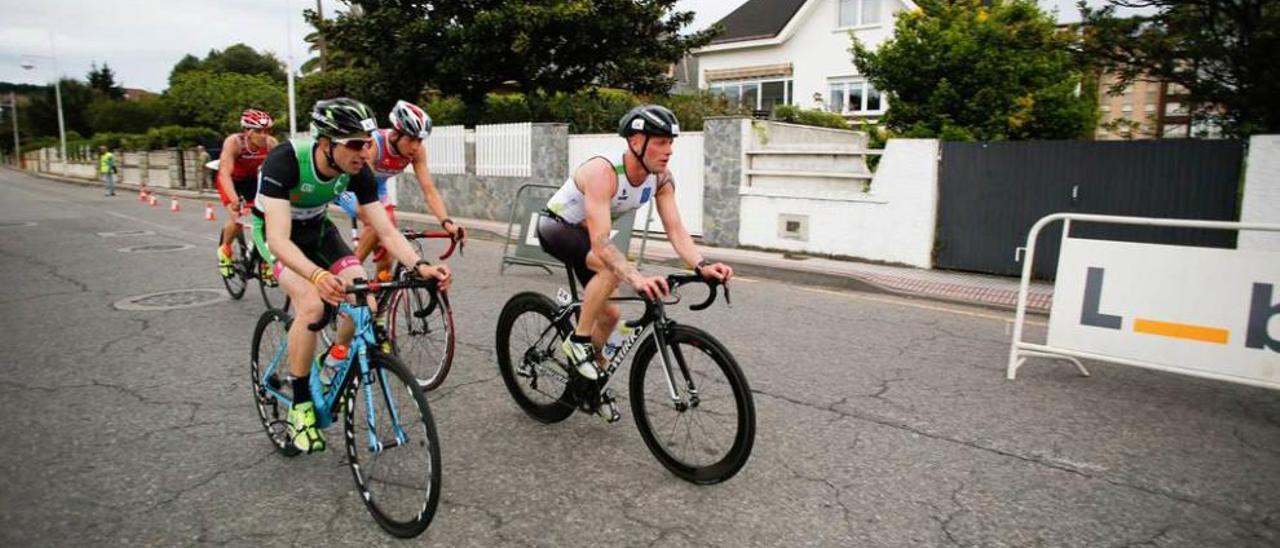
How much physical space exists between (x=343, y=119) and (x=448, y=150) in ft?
52.1

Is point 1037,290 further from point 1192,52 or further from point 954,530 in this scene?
point 954,530

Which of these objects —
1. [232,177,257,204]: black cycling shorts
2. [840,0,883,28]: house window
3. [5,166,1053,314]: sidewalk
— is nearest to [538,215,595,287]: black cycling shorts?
[232,177,257,204]: black cycling shorts

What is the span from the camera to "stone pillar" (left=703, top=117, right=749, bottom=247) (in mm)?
12523

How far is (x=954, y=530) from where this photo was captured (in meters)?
3.24

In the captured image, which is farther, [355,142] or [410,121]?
[410,121]

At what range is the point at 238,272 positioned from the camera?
797 cm

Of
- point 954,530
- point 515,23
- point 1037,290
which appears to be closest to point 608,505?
point 954,530

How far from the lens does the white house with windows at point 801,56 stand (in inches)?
1111

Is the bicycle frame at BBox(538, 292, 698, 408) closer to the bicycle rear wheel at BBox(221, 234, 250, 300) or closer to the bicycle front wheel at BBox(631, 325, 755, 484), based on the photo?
the bicycle front wheel at BBox(631, 325, 755, 484)

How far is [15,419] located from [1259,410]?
309 inches

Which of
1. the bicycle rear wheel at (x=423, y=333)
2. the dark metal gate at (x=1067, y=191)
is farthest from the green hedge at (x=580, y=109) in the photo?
the bicycle rear wheel at (x=423, y=333)

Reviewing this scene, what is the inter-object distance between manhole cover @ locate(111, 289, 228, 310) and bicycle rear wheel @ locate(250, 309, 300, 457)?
14.5ft

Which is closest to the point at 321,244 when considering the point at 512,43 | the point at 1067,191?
the point at 1067,191

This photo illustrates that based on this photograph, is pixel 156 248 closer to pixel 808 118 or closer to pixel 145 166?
pixel 808 118
